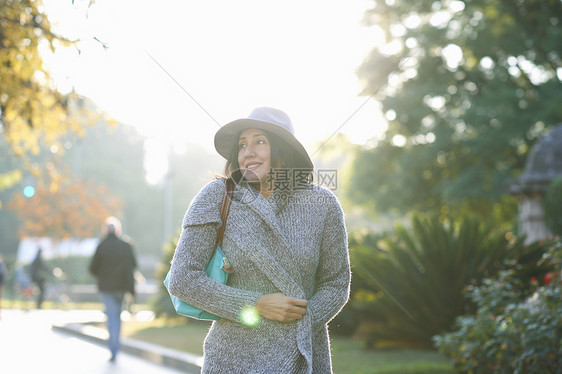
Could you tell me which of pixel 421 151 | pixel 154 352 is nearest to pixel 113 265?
pixel 154 352

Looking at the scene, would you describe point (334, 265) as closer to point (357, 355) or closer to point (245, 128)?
point (245, 128)

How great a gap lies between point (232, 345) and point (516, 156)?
66.9 ft

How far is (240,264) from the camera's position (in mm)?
2898

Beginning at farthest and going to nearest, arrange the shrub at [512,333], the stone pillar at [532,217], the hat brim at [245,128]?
the stone pillar at [532,217], the shrub at [512,333], the hat brim at [245,128]

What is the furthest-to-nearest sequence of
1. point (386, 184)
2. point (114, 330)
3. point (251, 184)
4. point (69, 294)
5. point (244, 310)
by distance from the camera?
point (69, 294) → point (386, 184) → point (114, 330) → point (251, 184) → point (244, 310)

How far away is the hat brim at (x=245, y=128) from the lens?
308cm

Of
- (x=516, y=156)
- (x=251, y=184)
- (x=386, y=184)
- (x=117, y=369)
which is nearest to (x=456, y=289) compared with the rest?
(x=117, y=369)

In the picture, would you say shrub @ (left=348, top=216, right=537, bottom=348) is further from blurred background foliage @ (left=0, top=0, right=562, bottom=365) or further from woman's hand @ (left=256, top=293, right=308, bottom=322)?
woman's hand @ (left=256, top=293, right=308, bottom=322)

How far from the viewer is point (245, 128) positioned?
315 centimetres

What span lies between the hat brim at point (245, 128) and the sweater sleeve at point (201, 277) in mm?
422

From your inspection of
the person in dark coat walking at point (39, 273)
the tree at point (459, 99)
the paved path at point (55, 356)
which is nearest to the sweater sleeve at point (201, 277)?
the paved path at point (55, 356)

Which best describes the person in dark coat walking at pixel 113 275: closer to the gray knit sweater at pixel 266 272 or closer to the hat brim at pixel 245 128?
the hat brim at pixel 245 128

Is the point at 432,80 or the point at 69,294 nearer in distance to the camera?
the point at 432,80

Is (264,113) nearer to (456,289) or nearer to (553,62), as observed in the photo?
(456,289)
